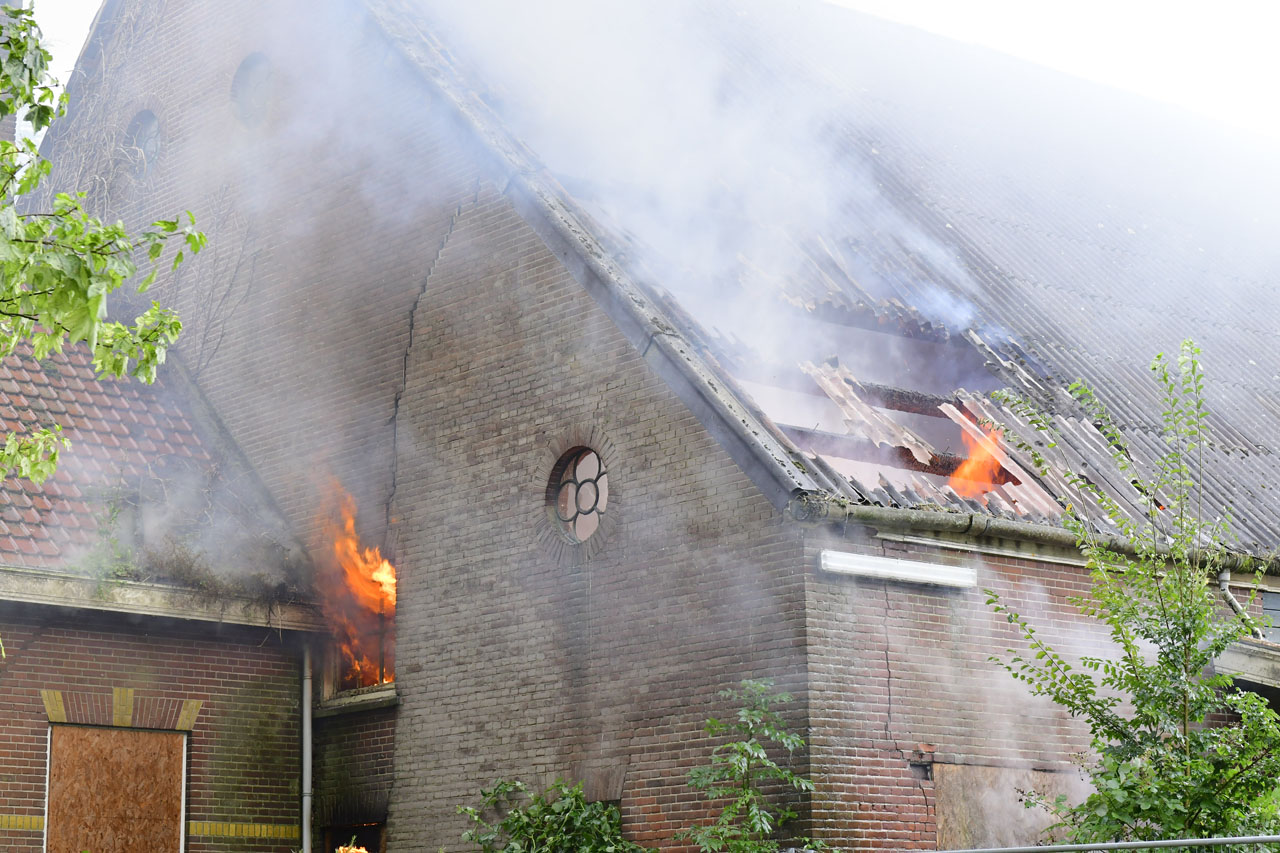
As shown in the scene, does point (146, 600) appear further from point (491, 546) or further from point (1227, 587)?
point (1227, 587)

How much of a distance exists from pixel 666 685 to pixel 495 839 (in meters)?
1.90

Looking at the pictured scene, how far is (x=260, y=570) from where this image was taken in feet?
41.1

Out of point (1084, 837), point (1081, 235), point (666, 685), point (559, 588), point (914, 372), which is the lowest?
point (1084, 837)

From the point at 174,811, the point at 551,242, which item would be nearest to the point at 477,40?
the point at 551,242

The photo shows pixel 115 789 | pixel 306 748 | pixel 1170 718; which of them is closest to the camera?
pixel 1170 718

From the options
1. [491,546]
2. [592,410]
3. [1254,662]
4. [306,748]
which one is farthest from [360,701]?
[1254,662]

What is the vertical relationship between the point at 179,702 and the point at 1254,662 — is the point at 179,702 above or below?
above

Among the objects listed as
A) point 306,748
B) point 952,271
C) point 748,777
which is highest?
point 952,271

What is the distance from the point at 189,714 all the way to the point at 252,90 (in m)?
6.61

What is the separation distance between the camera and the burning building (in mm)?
10070

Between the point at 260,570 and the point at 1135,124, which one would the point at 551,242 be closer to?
the point at 260,570

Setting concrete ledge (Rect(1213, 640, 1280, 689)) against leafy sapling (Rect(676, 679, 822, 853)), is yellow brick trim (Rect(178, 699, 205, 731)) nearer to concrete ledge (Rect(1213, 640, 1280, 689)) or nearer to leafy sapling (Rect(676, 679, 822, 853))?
leafy sapling (Rect(676, 679, 822, 853))

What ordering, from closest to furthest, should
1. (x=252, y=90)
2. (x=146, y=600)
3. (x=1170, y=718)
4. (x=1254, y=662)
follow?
(x=1170, y=718) → (x=1254, y=662) → (x=146, y=600) → (x=252, y=90)

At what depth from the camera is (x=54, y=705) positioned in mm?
11406
